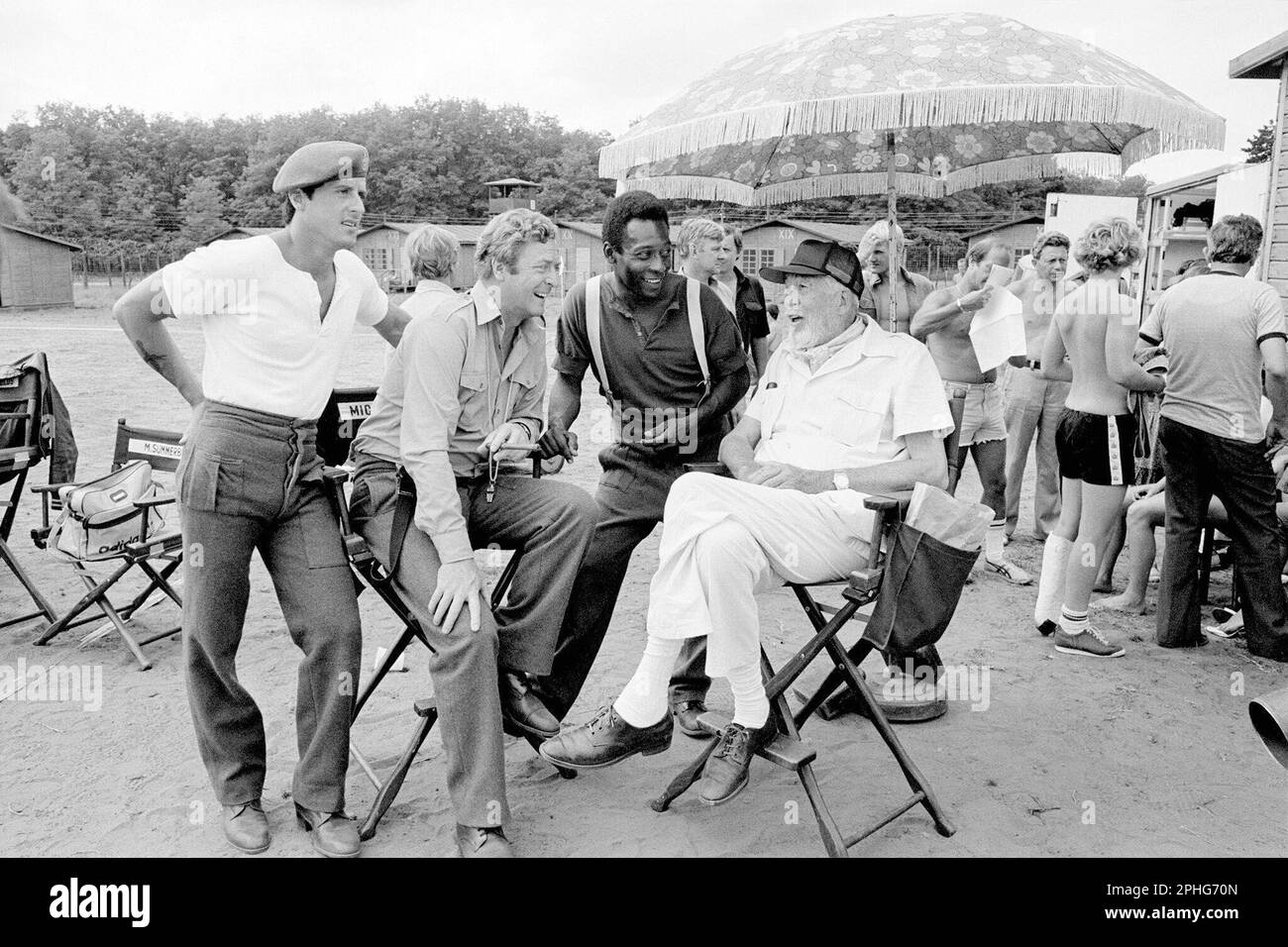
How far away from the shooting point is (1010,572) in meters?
5.81

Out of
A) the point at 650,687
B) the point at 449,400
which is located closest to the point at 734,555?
the point at 650,687

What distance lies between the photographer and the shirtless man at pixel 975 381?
5930mm

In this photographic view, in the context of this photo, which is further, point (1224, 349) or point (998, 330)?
point (998, 330)

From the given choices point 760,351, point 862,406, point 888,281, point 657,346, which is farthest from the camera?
point 888,281

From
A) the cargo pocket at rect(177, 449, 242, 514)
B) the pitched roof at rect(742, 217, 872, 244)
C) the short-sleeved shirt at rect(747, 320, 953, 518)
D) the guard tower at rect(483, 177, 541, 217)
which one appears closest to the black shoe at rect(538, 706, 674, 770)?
the short-sleeved shirt at rect(747, 320, 953, 518)

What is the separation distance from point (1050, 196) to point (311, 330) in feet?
68.1

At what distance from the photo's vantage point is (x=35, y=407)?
4973 millimetres

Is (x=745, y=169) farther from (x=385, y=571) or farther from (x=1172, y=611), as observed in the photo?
(x=385, y=571)

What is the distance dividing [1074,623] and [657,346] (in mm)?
2519

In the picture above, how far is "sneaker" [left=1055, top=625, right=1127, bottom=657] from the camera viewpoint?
4.64 meters

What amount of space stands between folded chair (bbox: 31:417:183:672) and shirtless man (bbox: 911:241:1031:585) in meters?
4.22

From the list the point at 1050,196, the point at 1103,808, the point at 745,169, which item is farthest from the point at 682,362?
the point at 1050,196

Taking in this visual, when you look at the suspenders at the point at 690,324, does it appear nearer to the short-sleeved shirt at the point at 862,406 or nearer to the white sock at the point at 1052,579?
the short-sleeved shirt at the point at 862,406

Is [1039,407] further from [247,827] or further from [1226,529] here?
[247,827]
